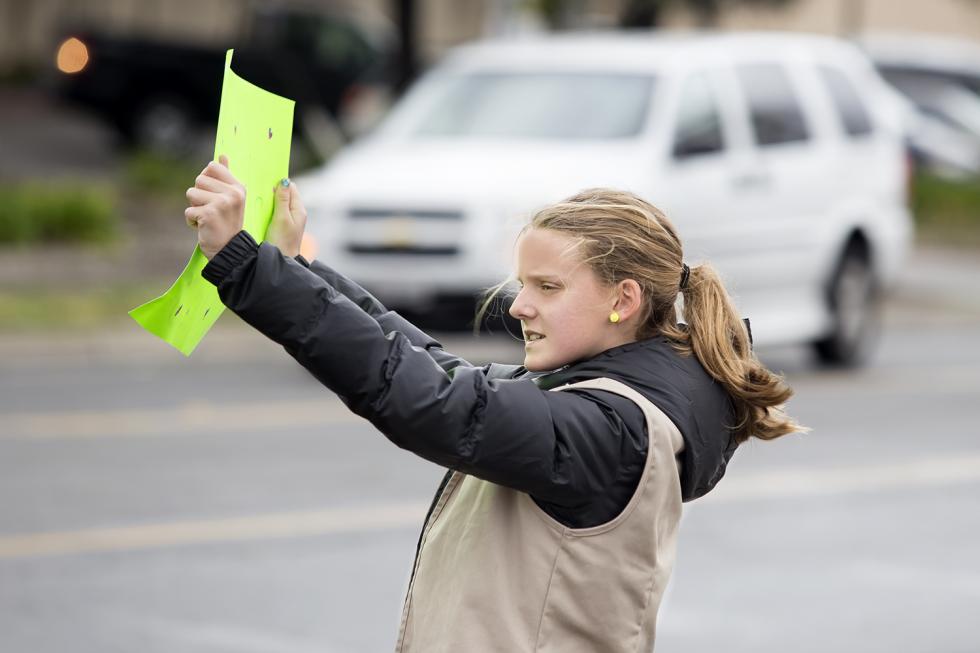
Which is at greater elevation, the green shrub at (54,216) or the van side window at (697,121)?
the van side window at (697,121)

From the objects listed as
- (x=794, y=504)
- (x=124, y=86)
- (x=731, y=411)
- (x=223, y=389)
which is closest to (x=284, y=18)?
(x=124, y=86)

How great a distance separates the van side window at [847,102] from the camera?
12.5 meters

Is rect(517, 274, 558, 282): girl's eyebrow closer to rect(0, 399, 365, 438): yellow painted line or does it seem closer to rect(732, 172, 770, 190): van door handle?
rect(0, 399, 365, 438): yellow painted line

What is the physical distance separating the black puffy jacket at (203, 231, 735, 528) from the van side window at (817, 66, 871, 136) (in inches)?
408

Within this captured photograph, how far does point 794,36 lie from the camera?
1295cm

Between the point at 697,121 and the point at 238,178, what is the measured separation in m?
9.02

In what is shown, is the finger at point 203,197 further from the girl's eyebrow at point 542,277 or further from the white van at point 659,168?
→ the white van at point 659,168

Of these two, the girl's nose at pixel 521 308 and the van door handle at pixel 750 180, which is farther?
the van door handle at pixel 750 180

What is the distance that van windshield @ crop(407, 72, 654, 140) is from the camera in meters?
11.1

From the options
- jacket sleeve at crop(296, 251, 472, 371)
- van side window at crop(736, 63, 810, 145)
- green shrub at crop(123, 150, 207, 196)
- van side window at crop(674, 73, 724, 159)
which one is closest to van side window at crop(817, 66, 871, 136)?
van side window at crop(736, 63, 810, 145)

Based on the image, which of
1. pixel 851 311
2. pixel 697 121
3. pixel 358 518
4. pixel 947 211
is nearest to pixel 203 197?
pixel 358 518

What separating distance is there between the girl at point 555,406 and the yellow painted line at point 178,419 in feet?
20.5

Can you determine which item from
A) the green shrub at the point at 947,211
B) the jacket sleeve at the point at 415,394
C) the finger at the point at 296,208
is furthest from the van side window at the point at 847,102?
the jacket sleeve at the point at 415,394

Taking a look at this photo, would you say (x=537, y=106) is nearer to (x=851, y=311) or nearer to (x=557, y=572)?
(x=851, y=311)
